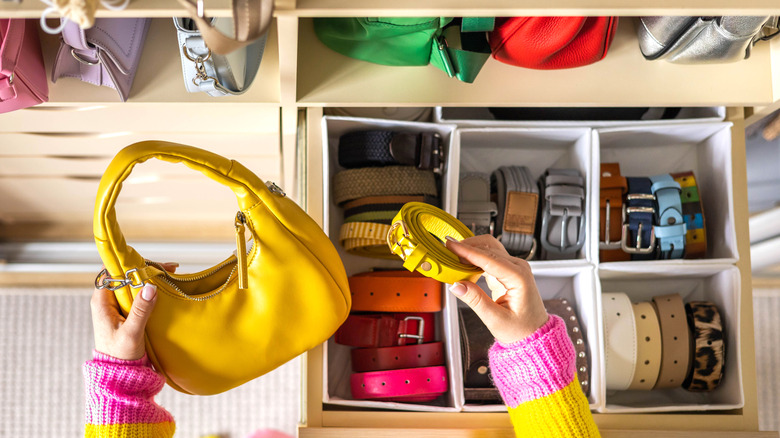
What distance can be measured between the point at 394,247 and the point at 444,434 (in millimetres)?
441

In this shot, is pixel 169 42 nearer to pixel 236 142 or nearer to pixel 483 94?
pixel 236 142

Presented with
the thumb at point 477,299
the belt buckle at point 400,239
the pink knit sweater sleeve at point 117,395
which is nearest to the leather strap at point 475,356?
the thumb at point 477,299

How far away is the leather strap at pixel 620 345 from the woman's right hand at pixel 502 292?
364 millimetres

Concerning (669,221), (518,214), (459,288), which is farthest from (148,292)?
(669,221)

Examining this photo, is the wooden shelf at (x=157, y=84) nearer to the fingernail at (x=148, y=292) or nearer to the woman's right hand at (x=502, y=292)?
the fingernail at (x=148, y=292)

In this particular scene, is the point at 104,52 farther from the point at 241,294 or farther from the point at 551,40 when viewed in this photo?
the point at 551,40

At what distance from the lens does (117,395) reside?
3.64 ft

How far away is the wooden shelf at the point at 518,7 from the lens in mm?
927

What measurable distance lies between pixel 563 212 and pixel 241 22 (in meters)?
0.95

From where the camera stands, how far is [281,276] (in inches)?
45.8

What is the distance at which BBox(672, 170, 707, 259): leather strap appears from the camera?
1.52 meters

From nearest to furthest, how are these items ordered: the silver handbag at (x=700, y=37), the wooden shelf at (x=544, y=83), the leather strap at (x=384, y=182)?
the silver handbag at (x=700, y=37), the wooden shelf at (x=544, y=83), the leather strap at (x=384, y=182)

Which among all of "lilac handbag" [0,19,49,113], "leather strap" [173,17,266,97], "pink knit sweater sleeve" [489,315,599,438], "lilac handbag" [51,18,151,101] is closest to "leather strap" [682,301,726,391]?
"pink knit sweater sleeve" [489,315,599,438]

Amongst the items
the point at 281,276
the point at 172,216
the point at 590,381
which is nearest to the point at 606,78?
the point at 590,381
